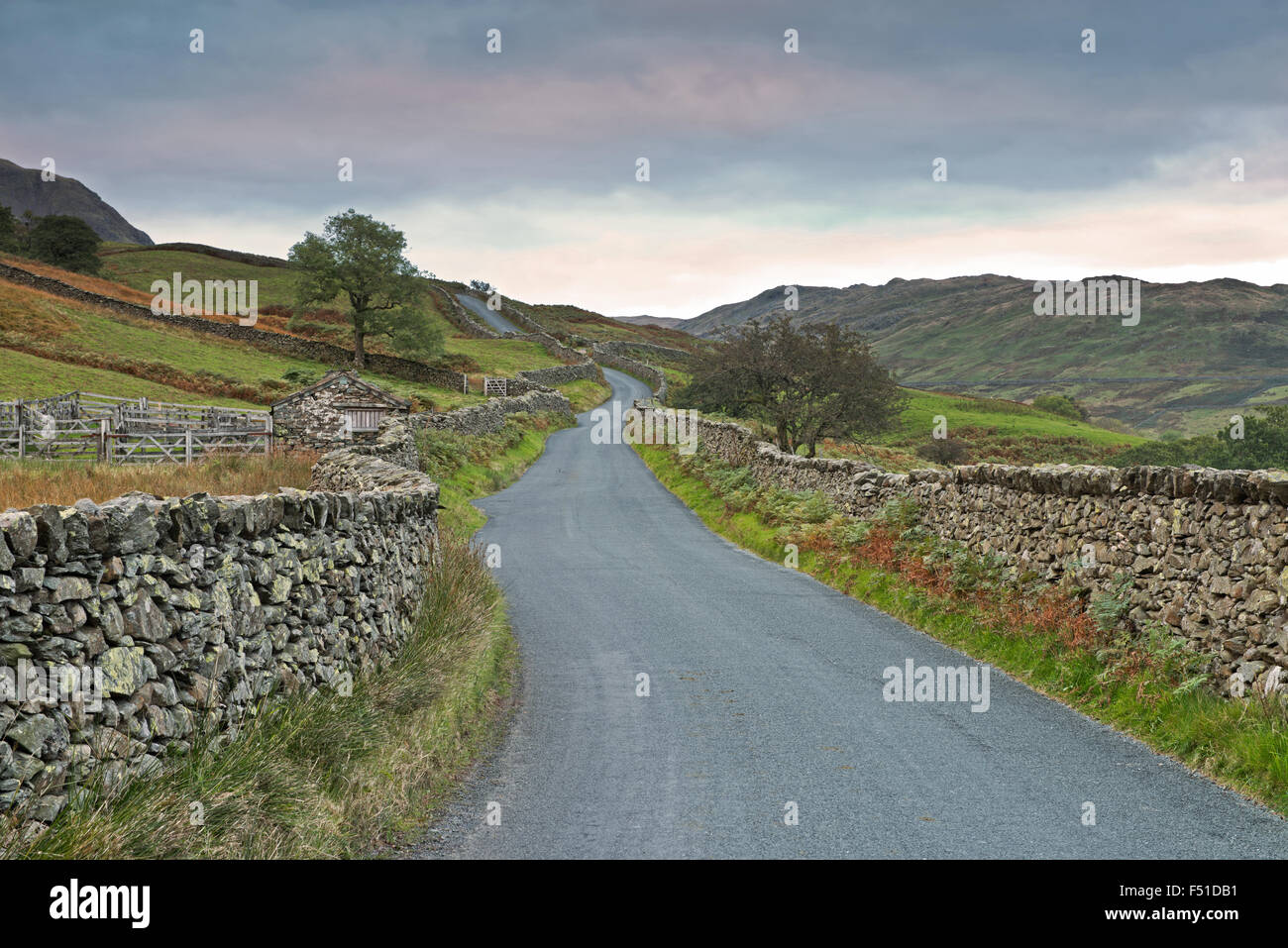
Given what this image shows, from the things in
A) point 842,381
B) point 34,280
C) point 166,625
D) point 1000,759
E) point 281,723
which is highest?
point 34,280

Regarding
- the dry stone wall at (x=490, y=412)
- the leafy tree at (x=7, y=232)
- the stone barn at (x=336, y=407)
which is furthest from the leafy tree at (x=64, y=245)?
the stone barn at (x=336, y=407)

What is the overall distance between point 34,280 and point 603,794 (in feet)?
272

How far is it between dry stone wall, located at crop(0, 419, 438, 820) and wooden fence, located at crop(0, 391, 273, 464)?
16290mm

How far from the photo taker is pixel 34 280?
7362cm

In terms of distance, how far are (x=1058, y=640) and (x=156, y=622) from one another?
970 centimetres

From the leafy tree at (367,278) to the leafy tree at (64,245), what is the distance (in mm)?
53125

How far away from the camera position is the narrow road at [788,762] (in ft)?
21.3

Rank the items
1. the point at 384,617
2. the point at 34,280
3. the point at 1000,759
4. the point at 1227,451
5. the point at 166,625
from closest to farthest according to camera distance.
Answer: the point at 166,625, the point at 1000,759, the point at 384,617, the point at 1227,451, the point at 34,280

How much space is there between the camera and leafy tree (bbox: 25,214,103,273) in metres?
109

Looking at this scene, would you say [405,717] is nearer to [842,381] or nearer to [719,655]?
[719,655]

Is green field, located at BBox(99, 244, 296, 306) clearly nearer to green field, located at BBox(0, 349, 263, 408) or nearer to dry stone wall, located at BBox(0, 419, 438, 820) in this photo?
green field, located at BBox(0, 349, 263, 408)

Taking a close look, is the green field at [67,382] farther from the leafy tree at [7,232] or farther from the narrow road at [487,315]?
the leafy tree at [7,232]

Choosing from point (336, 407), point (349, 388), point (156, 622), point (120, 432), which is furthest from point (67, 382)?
point (156, 622)
